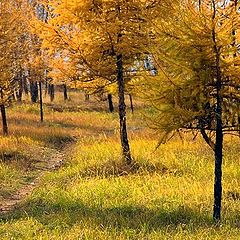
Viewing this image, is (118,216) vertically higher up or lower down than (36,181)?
higher up

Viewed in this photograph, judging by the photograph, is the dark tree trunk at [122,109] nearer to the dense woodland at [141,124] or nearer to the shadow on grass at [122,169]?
the dense woodland at [141,124]

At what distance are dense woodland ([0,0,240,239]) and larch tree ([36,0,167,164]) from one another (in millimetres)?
28

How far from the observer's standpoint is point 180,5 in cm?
705

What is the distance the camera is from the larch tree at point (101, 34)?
1127cm

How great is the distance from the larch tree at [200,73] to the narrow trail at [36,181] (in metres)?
3.84

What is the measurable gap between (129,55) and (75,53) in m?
1.53

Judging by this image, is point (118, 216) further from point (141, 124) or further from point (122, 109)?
point (141, 124)

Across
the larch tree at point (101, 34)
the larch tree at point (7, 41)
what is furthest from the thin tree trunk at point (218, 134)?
the larch tree at point (7, 41)

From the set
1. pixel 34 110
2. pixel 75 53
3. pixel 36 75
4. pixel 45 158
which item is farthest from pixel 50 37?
pixel 34 110

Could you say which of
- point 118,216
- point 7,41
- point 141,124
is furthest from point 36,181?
point 7,41

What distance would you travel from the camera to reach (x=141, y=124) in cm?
1286

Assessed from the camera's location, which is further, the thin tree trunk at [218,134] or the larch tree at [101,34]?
the larch tree at [101,34]

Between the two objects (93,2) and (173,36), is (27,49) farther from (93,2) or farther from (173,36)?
(173,36)

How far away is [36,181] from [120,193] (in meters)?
3.34
